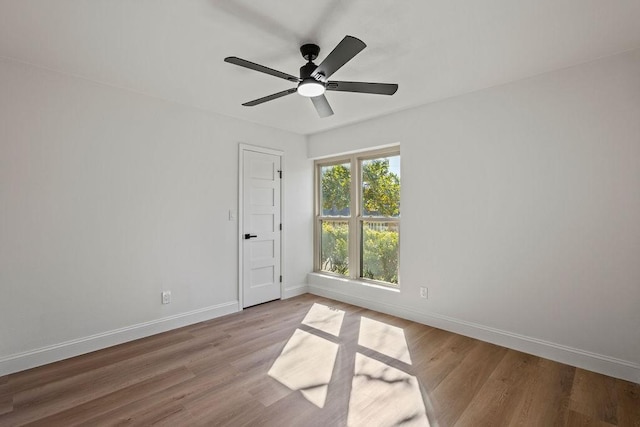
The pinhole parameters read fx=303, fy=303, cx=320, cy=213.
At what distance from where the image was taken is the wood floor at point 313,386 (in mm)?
1931

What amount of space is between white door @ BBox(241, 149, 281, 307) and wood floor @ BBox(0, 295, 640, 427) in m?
1.07

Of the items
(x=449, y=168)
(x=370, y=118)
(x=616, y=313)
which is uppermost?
(x=370, y=118)

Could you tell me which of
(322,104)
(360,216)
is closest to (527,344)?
(360,216)

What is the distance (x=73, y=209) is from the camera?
2750mm

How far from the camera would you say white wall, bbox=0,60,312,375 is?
250cm

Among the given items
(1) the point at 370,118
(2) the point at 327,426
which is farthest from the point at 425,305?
(1) the point at 370,118

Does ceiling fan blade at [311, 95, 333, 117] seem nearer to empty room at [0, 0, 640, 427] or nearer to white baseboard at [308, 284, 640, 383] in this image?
empty room at [0, 0, 640, 427]

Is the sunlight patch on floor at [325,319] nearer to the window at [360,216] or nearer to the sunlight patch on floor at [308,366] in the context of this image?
the sunlight patch on floor at [308,366]

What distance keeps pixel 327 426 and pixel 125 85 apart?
3391 mm

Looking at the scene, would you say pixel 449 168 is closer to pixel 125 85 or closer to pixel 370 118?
pixel 370 118

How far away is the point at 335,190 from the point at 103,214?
297cm

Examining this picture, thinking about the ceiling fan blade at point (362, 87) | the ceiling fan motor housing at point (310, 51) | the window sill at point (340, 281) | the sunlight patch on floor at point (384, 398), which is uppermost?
the ceiling fan motor housing at point (310, 51)

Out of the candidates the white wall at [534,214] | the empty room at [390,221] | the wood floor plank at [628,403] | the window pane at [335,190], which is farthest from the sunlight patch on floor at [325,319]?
the wood floor plank at [628,403]

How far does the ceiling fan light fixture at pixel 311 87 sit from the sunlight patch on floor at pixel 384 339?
2.32 m
